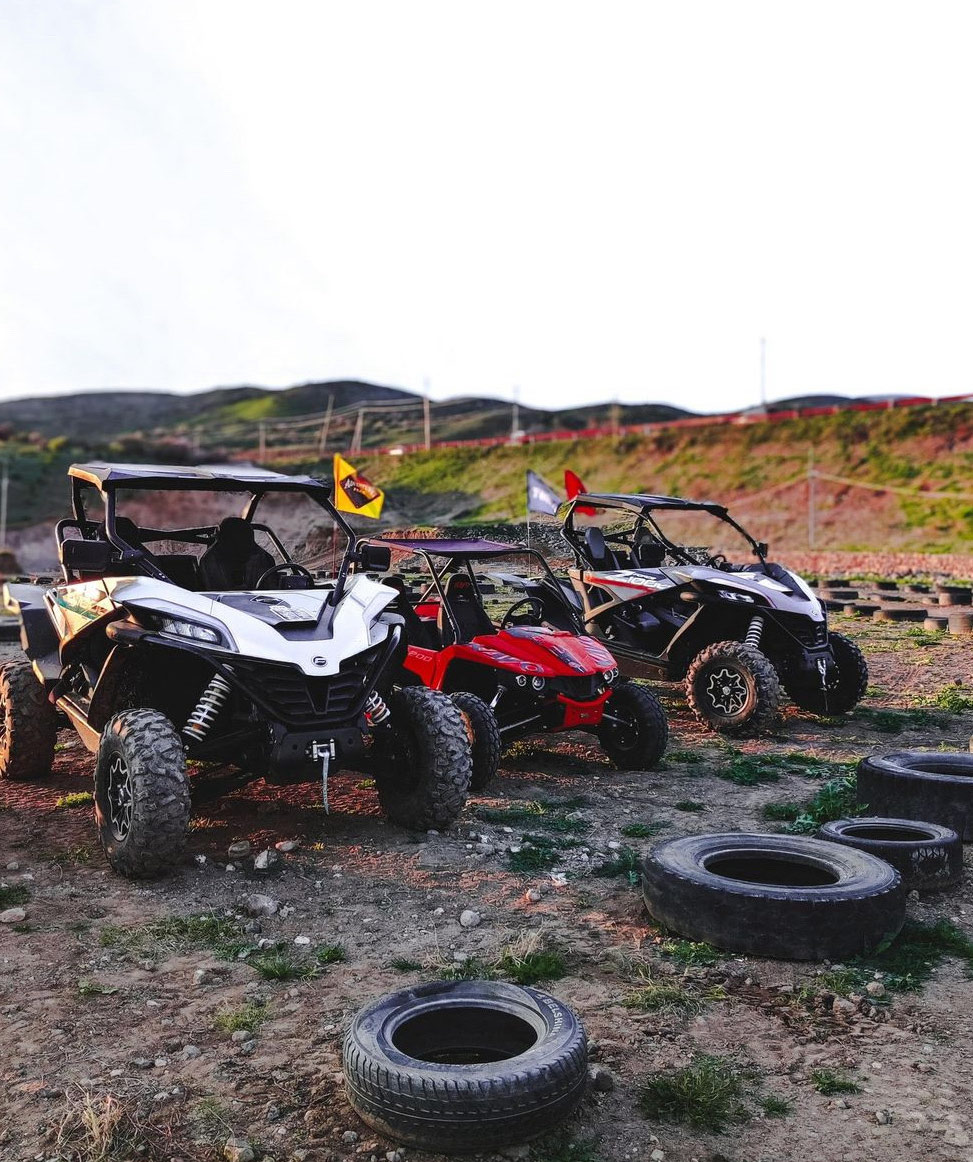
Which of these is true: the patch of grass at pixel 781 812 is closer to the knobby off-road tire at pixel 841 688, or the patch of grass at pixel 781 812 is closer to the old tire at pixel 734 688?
the old tire at pixel 734 688

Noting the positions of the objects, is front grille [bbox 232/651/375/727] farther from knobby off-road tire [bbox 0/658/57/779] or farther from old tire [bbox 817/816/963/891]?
old tire [bbox 817/816/963/891]

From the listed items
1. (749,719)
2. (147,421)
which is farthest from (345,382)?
(749,719)

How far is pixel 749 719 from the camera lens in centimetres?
901

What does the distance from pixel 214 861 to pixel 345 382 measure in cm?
12582

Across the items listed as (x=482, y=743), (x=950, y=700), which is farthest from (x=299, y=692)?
(x=950, y=700)

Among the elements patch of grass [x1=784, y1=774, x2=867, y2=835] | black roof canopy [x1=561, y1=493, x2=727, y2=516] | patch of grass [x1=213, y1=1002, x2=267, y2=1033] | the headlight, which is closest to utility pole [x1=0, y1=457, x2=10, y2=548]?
black roof canopy [x1=561, y1=493, x2=727, y2=516]

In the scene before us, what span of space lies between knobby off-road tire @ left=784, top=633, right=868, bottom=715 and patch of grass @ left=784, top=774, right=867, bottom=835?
122 inches

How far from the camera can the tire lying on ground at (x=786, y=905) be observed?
4297 millimetres

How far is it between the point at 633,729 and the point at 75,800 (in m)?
4.01

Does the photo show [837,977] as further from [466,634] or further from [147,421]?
[147,421]

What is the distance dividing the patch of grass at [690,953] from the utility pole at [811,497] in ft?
118

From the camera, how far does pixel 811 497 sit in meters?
41.6

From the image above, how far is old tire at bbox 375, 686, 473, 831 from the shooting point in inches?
232

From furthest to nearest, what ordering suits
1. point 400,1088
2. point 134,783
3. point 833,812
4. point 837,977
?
1. point 833,812
2. point 134,783
3. point 837,977
4. point 400,1088
